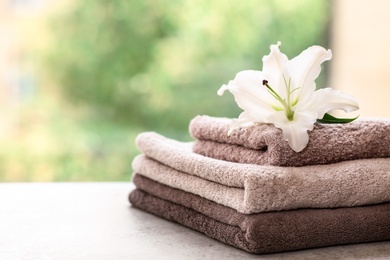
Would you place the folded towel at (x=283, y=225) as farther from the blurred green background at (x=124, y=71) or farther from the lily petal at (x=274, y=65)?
the blurred green background at (x=124, y=71)

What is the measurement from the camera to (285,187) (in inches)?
43.7

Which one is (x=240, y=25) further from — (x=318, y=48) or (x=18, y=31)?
(x=318, y=48)

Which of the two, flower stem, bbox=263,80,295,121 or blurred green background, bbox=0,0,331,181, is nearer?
flower stem, bbox=263,80,295,121

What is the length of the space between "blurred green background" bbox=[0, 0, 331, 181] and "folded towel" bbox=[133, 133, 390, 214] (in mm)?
2453

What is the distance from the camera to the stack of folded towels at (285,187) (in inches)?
43.5

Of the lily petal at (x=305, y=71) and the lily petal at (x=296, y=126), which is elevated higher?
the lily petal at (x=305, y=71)

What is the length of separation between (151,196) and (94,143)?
8.16 feet

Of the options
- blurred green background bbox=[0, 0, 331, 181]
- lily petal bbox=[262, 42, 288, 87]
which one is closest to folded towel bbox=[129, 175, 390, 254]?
lily petal bbox=[262, 42, 288, 87]

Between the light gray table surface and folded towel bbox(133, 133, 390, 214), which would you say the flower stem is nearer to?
folded towel bbox(133, 133, 390, 214)

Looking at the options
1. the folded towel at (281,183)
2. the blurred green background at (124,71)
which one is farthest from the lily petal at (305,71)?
the blurred green background at (124,71)

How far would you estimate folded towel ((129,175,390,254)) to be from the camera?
1099mm

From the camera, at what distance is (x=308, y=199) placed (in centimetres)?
114

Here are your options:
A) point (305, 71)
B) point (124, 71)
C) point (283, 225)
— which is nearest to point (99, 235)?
point (283, 225)

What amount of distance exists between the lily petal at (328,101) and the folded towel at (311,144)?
3 cm
